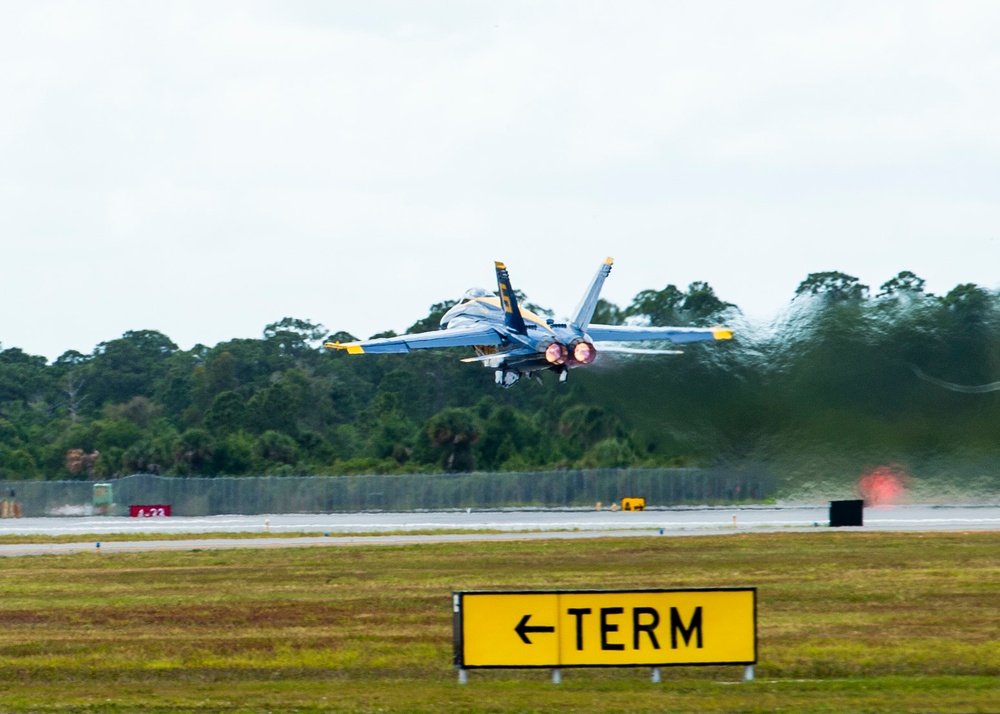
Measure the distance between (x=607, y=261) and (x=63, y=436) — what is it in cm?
5739

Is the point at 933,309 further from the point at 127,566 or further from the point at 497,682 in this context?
the point at 497,682

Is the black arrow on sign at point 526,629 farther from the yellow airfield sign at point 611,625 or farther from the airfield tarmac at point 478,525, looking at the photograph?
the airfield tarmac at point 478,525

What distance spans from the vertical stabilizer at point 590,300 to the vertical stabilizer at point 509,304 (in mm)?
2301

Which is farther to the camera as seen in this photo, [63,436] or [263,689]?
[63,436]

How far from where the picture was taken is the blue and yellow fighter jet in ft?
185

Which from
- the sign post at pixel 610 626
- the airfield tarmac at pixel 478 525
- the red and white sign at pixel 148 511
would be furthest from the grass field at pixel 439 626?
the red and white sign at pixel 148 511

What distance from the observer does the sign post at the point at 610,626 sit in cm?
1930

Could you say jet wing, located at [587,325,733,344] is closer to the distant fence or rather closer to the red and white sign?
the distant fence

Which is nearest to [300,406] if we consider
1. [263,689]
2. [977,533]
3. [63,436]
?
[63,436]

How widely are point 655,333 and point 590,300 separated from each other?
4163 millimetres

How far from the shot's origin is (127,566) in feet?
141

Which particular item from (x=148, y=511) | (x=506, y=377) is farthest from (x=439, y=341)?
(x=148, y=511)

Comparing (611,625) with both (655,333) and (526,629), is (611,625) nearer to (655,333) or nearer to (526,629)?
(526,629)

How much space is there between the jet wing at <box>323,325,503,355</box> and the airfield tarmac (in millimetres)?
8150
